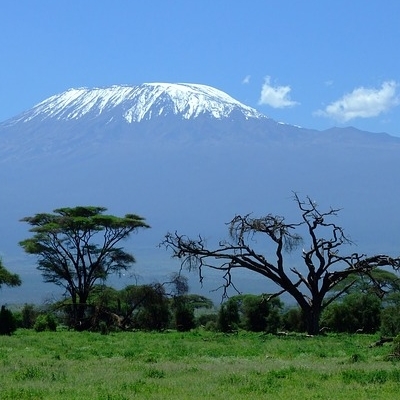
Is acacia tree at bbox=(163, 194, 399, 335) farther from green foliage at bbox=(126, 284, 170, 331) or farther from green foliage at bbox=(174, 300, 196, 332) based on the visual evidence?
green foliage at bbox=(126, 284, 170, 331)

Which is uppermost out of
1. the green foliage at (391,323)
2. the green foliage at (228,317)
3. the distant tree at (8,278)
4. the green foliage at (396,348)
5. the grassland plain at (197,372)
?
the distant tree at (8,278)

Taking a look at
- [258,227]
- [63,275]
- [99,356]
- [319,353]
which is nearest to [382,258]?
[258,227]

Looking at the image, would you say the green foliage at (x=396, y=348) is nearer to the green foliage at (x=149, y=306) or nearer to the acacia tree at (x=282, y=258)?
the acacia tree at (x=282, y=258)

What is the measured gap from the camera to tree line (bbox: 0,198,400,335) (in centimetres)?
3334

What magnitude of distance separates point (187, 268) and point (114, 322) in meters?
7.85

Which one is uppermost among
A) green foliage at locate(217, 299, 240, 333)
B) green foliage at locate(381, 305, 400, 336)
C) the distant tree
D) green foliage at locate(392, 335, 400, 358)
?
the distant tree

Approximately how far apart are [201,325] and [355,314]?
1054cm

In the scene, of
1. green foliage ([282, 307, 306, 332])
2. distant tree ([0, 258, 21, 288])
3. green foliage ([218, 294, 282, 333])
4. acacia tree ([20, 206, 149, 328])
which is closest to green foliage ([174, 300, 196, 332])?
green foliage ([218, 294, 282, 333])

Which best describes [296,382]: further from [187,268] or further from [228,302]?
[228,302]

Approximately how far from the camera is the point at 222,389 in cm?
1426

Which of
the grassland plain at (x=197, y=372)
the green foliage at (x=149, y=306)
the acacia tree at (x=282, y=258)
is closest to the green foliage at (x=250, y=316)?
the green foliage at (x=149, y=306)

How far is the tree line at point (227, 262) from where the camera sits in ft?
109

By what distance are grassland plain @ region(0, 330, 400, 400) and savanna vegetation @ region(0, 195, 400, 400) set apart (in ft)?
0.12

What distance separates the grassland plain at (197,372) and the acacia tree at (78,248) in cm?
1804
